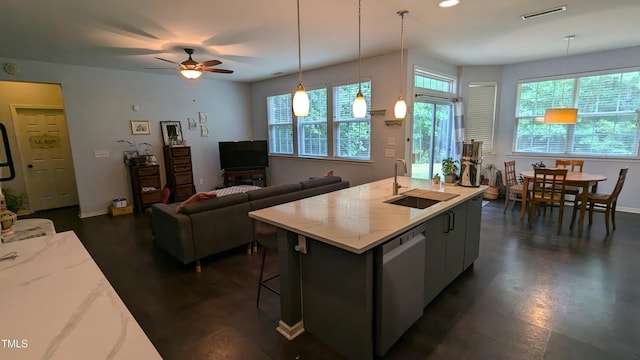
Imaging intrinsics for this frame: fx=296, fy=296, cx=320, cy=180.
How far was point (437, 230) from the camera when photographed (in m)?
2.36

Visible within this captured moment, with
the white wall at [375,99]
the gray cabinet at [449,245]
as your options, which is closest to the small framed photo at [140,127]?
the white wall at [375,99]

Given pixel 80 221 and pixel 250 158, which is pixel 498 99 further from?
pixel 80 221

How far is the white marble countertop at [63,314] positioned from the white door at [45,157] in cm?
616

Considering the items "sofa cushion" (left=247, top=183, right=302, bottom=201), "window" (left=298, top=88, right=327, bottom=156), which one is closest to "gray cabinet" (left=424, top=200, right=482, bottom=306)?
→ "sofa cushion" (left=247, top=183, right=302, bottom=201)

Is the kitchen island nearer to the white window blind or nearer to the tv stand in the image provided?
the white window blind

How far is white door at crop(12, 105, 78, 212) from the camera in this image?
5.71 m

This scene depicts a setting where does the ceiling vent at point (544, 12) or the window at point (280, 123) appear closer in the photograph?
the ceiling vent at point (544, 12)

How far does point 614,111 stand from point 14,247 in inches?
295

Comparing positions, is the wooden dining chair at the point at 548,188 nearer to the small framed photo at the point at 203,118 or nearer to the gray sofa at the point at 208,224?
the gray sofa at the point at 208,224

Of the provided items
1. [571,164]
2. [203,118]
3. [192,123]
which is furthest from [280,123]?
[571,164]

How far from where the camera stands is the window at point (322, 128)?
5516 millimetres

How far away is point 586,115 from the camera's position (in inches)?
205

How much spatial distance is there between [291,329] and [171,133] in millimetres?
5493

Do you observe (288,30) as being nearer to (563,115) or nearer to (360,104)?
(360,104)
